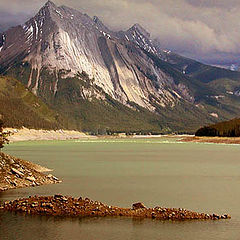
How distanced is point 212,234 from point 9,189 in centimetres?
2582

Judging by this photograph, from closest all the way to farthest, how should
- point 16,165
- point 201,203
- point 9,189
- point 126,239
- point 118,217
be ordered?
point 126,239
point 118,217
point 201,203
point 9,189
point 16,165

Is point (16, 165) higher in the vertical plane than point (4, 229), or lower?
higher

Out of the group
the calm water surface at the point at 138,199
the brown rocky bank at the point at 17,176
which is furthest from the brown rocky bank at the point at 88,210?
the brown rocky bank at the point at 17,176

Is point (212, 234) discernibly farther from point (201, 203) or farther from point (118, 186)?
point (118, 186)

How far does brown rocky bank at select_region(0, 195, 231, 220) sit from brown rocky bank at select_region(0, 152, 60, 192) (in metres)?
12.0

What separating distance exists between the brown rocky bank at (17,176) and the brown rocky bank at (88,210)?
12.0 meters

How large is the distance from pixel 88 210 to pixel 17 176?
732 inches

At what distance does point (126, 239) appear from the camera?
116 ft

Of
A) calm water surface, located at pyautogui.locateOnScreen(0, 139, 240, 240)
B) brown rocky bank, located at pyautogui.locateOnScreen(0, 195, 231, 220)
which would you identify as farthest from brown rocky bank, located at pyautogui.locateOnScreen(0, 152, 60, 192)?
brown rocky bank, located at pyautogui.locateOnScreen(0, 195, 231, 220)

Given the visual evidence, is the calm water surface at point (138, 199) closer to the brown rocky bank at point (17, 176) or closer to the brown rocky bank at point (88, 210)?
the brown rocky bank at point (88, 210)

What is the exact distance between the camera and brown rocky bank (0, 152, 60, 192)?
185ft

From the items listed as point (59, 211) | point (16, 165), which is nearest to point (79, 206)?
point (59, 211)

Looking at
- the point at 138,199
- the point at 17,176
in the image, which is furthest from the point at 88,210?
the point at 17,176

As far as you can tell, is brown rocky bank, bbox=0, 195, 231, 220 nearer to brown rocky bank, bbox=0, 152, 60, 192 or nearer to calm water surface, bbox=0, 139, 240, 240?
calm water surface, bbox=0, 139, 240, 240
